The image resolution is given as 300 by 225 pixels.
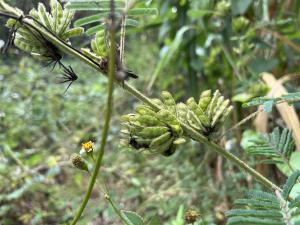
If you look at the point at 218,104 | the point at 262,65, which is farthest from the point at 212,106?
the point at 262,65

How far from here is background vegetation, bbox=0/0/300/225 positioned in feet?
4.19

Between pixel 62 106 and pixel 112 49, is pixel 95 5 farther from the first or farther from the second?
pixel 62 106

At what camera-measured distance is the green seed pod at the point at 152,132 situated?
0.49 metres

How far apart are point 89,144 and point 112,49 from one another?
218 mm

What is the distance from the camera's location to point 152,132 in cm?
50

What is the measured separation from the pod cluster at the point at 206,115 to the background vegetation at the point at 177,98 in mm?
443

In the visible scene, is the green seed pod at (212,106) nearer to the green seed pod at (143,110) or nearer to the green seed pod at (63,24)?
the green seed pod at (143,110)

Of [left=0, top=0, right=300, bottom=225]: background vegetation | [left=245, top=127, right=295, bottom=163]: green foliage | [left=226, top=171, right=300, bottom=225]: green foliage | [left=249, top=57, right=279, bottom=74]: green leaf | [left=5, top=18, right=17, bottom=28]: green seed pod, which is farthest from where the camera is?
[left=249, top=57, right=279, bottom=74]: green leaf

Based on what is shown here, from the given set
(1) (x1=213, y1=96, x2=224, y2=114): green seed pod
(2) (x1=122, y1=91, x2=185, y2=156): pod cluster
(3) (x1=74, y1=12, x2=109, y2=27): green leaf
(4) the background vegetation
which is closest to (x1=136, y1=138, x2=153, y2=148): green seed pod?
(2) (x1=122, y1=91, x2=185, y2=156): pod cluster

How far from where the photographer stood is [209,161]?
1536 mm

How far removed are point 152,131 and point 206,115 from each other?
85 mm

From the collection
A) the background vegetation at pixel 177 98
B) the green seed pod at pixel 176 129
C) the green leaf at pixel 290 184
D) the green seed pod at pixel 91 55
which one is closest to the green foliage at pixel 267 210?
the green leaf at pixel 290 184

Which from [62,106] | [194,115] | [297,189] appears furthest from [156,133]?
[62,106]

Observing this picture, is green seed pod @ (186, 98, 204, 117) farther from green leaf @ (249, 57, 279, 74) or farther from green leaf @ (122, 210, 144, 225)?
green leaf @ (249, 57, 279, 74)
